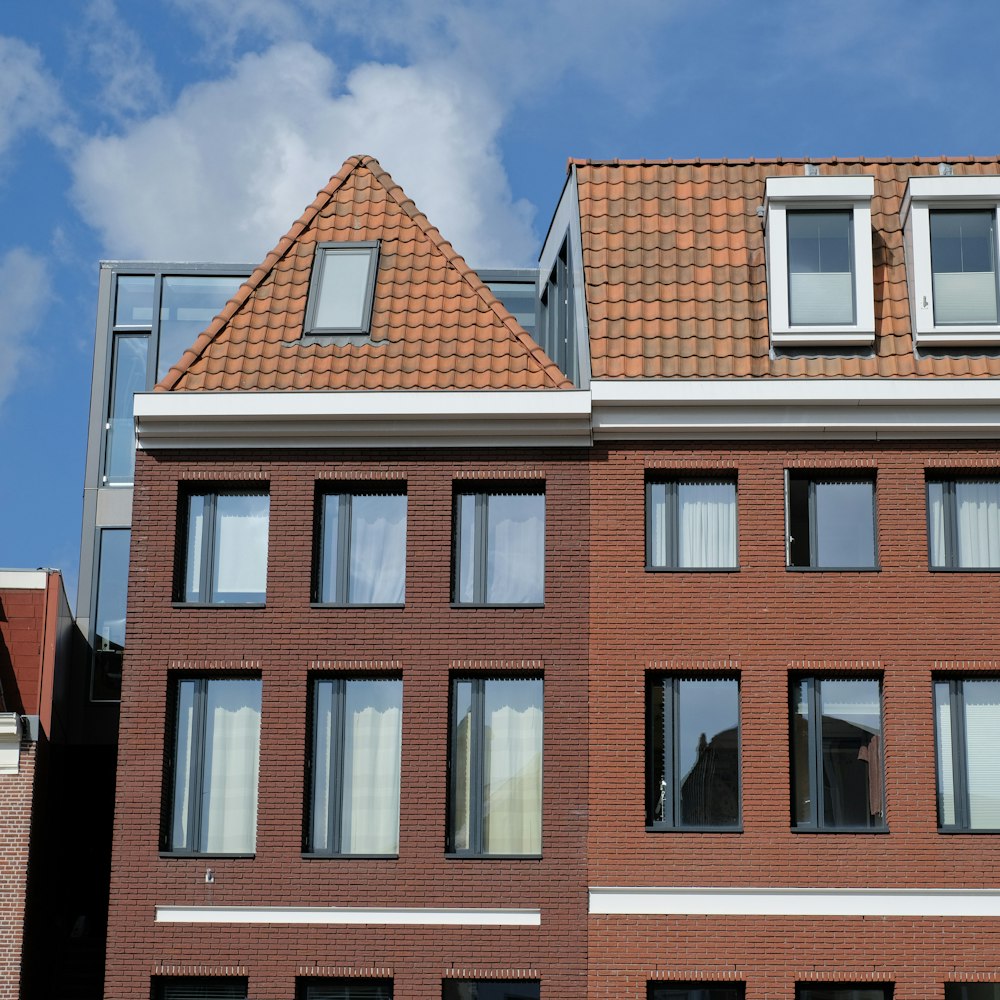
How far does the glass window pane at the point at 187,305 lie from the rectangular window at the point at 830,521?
13302 millimetres

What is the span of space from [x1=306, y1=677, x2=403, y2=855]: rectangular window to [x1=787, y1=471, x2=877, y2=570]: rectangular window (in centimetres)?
604

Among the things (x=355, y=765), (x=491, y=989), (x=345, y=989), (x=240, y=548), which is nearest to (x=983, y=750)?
(x=491, y=989)

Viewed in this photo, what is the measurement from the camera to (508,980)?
23.0 m

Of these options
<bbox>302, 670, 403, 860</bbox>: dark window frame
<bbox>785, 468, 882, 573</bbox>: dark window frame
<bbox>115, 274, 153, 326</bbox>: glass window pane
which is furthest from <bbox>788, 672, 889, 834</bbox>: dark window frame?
<bbox>115, 274, 153, 326</bbox>: glass window pane

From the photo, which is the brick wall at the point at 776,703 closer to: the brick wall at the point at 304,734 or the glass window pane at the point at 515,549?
the brick wall at the point at 304,734

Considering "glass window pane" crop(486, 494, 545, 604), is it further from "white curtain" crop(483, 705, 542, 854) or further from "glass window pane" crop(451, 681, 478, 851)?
"white curtain" crop(483, 705, 542, 854)

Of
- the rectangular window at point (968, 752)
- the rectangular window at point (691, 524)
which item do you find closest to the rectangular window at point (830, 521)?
the rectangular window at point (691, 524)

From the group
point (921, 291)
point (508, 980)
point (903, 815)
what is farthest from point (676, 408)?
point (508, 980)

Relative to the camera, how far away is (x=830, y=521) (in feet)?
80.5

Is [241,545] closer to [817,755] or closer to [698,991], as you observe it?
[817,755]

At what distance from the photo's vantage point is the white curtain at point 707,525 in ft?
80.2

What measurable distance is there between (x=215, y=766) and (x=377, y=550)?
3791 mm

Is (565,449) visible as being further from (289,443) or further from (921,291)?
(921,291)

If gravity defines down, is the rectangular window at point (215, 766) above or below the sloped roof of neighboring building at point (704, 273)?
below
